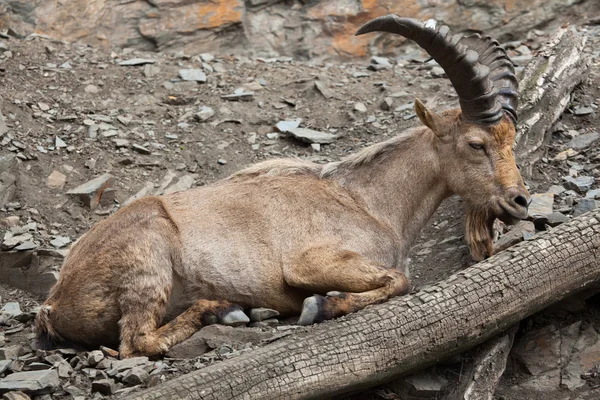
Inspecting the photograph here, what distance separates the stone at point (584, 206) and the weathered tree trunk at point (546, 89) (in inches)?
46.6

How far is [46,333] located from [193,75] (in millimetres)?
7306

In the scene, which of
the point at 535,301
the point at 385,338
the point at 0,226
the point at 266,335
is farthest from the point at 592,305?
the point at 0,226

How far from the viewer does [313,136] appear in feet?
41.7

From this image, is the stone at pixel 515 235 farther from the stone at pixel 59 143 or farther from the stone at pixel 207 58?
the stone at pixel 207 58

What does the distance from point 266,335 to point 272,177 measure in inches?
79.1

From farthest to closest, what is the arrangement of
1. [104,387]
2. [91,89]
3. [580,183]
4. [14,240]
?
[91,89] → [14,240] → [580,183] → [104,387]

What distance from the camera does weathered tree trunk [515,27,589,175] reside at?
9.98m

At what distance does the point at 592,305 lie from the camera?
7781 mm

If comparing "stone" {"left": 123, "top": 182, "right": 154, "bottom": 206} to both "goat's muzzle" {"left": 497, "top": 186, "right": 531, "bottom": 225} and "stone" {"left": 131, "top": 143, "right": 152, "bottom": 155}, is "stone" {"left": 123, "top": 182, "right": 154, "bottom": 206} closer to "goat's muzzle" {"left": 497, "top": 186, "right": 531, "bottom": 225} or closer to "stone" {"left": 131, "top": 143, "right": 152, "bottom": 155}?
"stone" {"left": 131, "top": 143, "right": 152, "bottom": 155}

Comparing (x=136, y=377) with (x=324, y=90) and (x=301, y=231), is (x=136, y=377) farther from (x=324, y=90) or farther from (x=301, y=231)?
(x=324, y=90)

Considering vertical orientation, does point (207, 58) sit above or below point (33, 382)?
below

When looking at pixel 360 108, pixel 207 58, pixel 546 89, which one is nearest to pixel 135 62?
pixel 207 58

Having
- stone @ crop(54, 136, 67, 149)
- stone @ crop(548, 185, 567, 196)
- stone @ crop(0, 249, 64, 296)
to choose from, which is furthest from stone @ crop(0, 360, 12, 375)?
stone @ crop(548, 185, 567, 196)

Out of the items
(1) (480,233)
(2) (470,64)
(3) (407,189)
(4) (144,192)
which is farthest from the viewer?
(4) (144,192)
